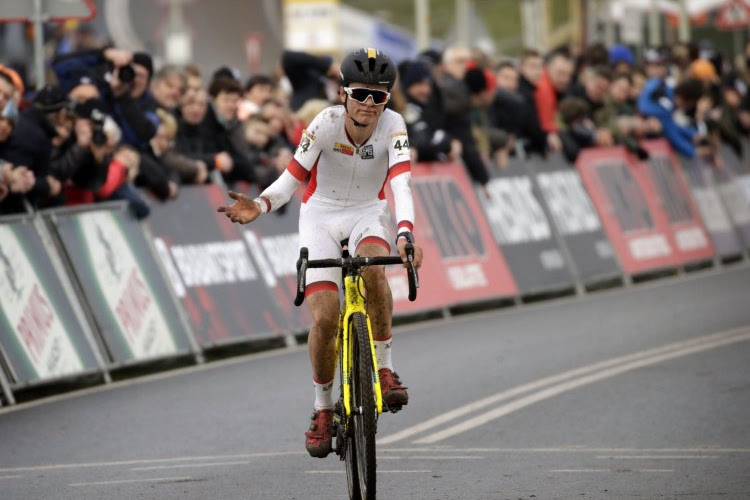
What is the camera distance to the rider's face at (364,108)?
8.77m

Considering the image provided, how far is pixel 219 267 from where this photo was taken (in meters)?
15.2

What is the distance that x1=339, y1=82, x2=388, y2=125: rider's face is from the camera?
8766mm

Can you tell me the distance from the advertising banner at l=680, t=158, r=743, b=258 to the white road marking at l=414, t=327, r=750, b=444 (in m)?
7.56

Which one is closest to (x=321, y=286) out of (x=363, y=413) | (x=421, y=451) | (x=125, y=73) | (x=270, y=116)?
(x=363, y=413)

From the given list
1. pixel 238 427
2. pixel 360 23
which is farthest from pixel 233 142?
pixel 360 23

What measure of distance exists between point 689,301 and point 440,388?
6514mm

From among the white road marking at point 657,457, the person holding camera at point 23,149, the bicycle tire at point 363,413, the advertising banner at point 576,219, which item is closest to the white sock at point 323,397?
the bicycle tire at point 363,413

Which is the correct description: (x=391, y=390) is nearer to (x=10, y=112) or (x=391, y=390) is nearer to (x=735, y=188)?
(x=10, y=112)

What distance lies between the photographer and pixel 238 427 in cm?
1130

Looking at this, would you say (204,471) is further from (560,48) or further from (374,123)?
(560,48)

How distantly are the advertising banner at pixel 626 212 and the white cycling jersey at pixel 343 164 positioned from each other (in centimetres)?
1188

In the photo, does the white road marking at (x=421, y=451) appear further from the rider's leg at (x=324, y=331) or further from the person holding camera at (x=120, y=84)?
the person holding camera at (x=120, y=84)

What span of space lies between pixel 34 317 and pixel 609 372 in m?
4.42

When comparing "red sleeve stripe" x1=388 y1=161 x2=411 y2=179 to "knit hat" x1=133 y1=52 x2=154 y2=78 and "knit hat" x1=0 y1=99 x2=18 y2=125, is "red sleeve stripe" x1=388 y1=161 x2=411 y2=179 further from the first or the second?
"knit hat" x1=133 y1=52 x2=154 y2=78
